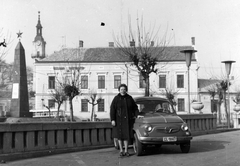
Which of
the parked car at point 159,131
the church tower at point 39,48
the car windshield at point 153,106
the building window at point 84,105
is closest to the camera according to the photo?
the parked car at point 159,131

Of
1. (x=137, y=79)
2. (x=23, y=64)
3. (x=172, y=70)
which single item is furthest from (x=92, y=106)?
(x=23, y=64)

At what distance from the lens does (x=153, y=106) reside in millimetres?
10547

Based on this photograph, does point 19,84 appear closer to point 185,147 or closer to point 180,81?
point 185,147

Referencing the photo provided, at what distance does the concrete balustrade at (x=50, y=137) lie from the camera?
998cm

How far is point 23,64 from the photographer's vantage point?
18.3 m

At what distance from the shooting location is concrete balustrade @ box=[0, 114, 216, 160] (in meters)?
9.98

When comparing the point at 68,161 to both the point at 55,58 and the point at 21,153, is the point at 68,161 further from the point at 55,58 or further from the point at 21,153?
the point at 55,58

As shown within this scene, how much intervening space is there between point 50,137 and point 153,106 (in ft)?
10.9

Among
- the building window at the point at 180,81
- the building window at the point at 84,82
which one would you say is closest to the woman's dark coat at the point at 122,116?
the building window at the point at 84,82

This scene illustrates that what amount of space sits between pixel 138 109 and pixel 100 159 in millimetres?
1838

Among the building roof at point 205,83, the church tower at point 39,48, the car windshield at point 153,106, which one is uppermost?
the church tower at point 39,48

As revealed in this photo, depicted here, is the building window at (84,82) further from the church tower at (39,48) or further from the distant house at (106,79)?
the church tower at (39,48)

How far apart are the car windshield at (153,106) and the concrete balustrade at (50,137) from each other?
228 cm

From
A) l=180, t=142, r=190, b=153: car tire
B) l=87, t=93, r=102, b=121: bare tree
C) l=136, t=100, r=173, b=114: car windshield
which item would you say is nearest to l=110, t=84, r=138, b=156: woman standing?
l=136, t=100, r=173, b=114: car windshield
